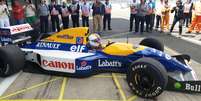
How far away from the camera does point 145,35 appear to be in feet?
49.2

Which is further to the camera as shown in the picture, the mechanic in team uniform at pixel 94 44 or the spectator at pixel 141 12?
the spectator at pixel 141 12

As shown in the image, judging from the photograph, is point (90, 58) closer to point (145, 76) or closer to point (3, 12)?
point (145, 76)

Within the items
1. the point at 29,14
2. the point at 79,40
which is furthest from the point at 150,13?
the point at 79,40

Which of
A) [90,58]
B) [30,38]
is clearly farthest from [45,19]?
[90,58]

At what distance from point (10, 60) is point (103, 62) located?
2155 millimetres

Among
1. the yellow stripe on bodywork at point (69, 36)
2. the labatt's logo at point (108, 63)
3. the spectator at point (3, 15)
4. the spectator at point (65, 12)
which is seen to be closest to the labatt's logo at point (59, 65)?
the labatt's logo at point (108, 63)

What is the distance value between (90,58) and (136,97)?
1.56 meters

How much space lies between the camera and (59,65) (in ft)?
25.1

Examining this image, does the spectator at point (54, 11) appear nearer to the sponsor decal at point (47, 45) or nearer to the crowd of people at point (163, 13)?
the crowd of people at point (163, 13)

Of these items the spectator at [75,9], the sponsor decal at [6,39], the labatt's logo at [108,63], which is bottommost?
the labatt's logo at [108,63]

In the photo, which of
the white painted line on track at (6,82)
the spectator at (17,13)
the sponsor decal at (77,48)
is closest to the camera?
the white painted line on track at (6,82)

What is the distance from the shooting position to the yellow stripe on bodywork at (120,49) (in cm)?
742

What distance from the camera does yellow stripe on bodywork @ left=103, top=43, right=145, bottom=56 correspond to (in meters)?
7.42

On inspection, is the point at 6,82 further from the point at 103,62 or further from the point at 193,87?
the point at 193,87
